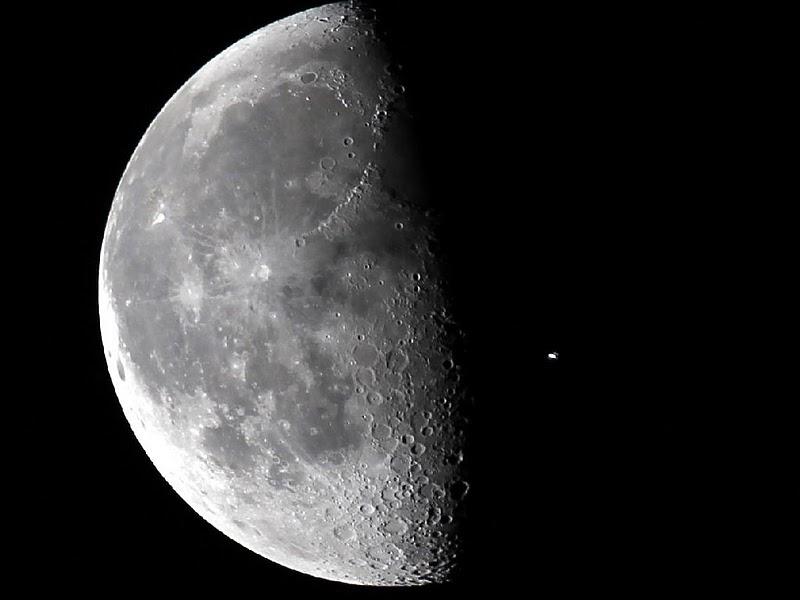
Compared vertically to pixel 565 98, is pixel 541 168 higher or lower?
lower

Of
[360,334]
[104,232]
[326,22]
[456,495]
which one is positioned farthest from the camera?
[104,232]

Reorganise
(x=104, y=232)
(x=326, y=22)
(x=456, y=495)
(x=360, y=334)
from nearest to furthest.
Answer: (x=360, y=334)
(x=456, y=495)
(x=326, y=22)
(x=104, y=232)

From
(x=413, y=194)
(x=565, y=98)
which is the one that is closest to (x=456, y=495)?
(x=413, y=194)

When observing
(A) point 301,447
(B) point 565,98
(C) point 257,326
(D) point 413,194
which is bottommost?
(A) point 301,447

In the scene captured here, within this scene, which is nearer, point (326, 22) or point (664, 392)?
point (664, 392)

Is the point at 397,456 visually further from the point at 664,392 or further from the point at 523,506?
the point at 664,392

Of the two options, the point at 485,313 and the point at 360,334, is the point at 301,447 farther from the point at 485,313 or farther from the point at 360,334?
the point at 485,313

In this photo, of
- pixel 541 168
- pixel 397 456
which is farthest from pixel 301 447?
pixel 541 168
